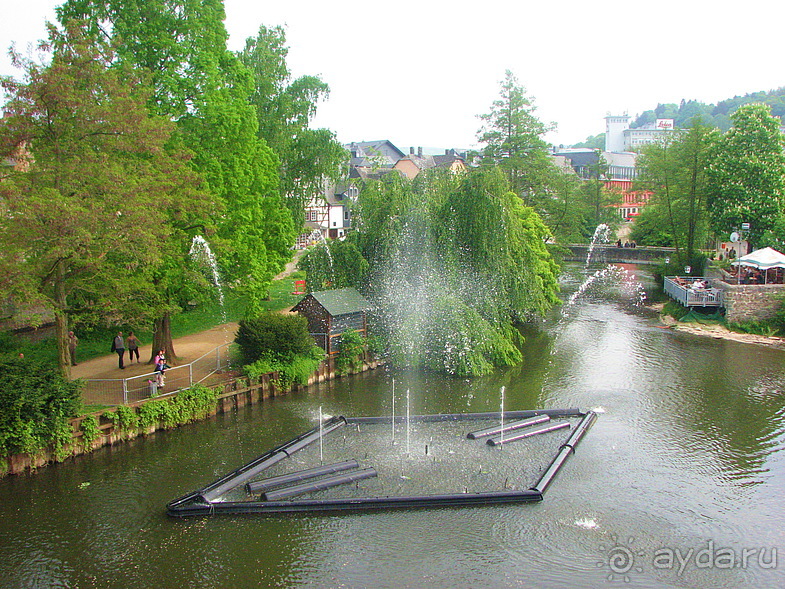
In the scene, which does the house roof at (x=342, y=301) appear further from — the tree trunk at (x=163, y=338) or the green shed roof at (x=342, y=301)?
the tree trunk at (x=163, y=338)

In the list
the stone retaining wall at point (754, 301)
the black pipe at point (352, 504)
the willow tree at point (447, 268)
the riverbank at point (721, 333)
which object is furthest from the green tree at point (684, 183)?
the black pipe at point (352, 504)

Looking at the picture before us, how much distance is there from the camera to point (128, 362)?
79.9ft

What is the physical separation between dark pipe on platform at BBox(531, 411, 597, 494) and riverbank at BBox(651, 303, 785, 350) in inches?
592

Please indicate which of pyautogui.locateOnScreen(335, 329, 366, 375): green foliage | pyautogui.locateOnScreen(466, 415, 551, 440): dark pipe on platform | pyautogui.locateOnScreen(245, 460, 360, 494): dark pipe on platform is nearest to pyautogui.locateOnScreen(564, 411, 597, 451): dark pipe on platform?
pyautogui.locateOnScreen(466, 415, 551, 440): dark pipe on platform

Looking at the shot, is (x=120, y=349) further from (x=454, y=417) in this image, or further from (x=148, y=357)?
(x=454, y=417)

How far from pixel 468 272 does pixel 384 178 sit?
240 inches

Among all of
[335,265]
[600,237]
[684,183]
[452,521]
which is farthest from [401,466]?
[600,237]

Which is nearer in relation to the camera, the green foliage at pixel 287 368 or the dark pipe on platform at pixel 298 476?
the dark pipe on platform at pixel 298 476

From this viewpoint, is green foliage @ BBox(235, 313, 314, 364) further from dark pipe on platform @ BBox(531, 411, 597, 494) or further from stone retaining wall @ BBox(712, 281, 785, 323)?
stone retaining wall @ BBox(712, 281, 785, 323)

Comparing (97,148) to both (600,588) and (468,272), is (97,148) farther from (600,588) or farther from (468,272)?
(600,588)

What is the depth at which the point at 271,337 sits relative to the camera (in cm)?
2322

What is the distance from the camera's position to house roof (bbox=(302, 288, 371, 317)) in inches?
1000

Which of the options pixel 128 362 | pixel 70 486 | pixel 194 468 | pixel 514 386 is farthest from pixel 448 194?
pixel 70 486

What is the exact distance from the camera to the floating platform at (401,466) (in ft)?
49.7
